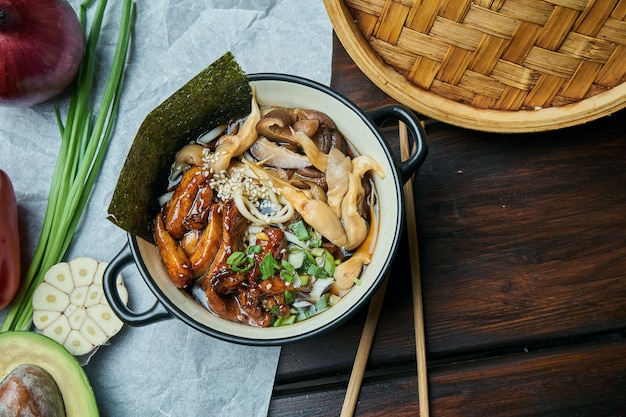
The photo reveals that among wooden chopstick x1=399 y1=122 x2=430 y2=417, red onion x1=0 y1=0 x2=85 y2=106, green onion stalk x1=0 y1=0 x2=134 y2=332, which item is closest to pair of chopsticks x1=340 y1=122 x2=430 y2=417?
wooden chopstick x1=399 y1=122 x2=430 y2=417

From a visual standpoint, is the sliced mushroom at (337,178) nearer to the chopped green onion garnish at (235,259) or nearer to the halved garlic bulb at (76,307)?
the chopped green onion garnish at (235,259)

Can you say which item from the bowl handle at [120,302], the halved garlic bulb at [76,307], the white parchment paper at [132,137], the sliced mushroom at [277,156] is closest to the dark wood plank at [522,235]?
the sliced mushroom at [277,156]

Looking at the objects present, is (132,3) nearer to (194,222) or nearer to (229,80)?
(229,80)

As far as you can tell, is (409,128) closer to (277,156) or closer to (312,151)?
(312,151)

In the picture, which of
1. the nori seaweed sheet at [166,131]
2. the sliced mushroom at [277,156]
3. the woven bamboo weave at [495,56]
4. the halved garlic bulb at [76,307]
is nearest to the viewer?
the woven bamboo weave at [495,56]

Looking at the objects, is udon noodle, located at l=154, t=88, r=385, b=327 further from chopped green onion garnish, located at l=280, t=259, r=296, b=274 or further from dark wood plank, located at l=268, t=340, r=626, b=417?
dark wood plank, located at l=268, t=340, r=626, b=417

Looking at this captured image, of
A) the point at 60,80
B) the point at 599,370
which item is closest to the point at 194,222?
the point at 60,80

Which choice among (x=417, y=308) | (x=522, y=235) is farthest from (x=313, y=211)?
(x=522, y=235)
